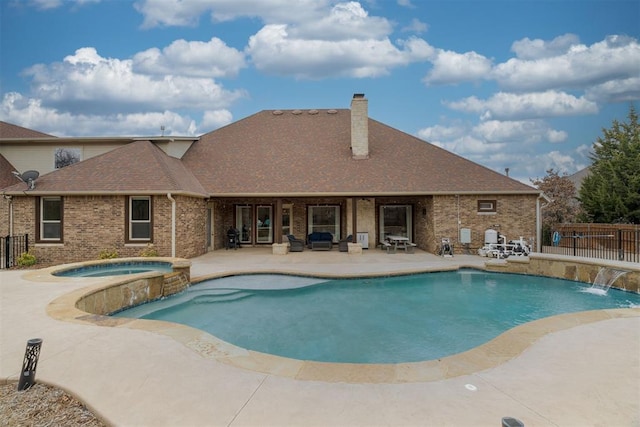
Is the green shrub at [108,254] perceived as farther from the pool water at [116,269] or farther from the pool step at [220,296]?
the pool step at [220,296]

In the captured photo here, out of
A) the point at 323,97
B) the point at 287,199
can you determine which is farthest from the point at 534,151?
the point at 287,199

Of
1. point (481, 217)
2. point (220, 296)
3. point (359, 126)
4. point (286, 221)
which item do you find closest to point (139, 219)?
A: point (220, 296)

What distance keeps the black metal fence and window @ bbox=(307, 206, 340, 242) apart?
38.8ft

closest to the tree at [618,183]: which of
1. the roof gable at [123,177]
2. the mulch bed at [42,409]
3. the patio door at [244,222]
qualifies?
the patio door at [244,222]

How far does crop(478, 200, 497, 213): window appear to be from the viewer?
1520 centimetres

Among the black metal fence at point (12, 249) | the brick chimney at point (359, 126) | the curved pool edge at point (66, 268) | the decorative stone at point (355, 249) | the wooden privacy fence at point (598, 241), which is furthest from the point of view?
the brick chimney at point (359, 126)

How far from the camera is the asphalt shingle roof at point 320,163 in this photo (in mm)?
15484

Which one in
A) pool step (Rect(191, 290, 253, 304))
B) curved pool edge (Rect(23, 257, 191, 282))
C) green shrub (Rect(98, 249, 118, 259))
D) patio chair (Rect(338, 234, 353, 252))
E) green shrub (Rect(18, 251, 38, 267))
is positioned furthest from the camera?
patio chair (Rect(338, 234, 353, 252))

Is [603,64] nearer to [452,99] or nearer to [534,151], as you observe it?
[452,99]

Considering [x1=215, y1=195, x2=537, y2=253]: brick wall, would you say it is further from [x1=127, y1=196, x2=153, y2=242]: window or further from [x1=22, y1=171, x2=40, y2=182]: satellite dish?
[x1=22, y1=171, x2=40, y2=182]: satellite dish

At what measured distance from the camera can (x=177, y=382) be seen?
3.46m

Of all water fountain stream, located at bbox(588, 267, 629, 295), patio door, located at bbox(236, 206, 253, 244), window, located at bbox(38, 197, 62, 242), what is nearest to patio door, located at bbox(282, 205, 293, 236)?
patio door, located at bbox(236, 206, 253, 244)

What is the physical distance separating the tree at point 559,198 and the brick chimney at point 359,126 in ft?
49.0

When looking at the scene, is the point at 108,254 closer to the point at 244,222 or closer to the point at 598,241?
the point at 244,222
